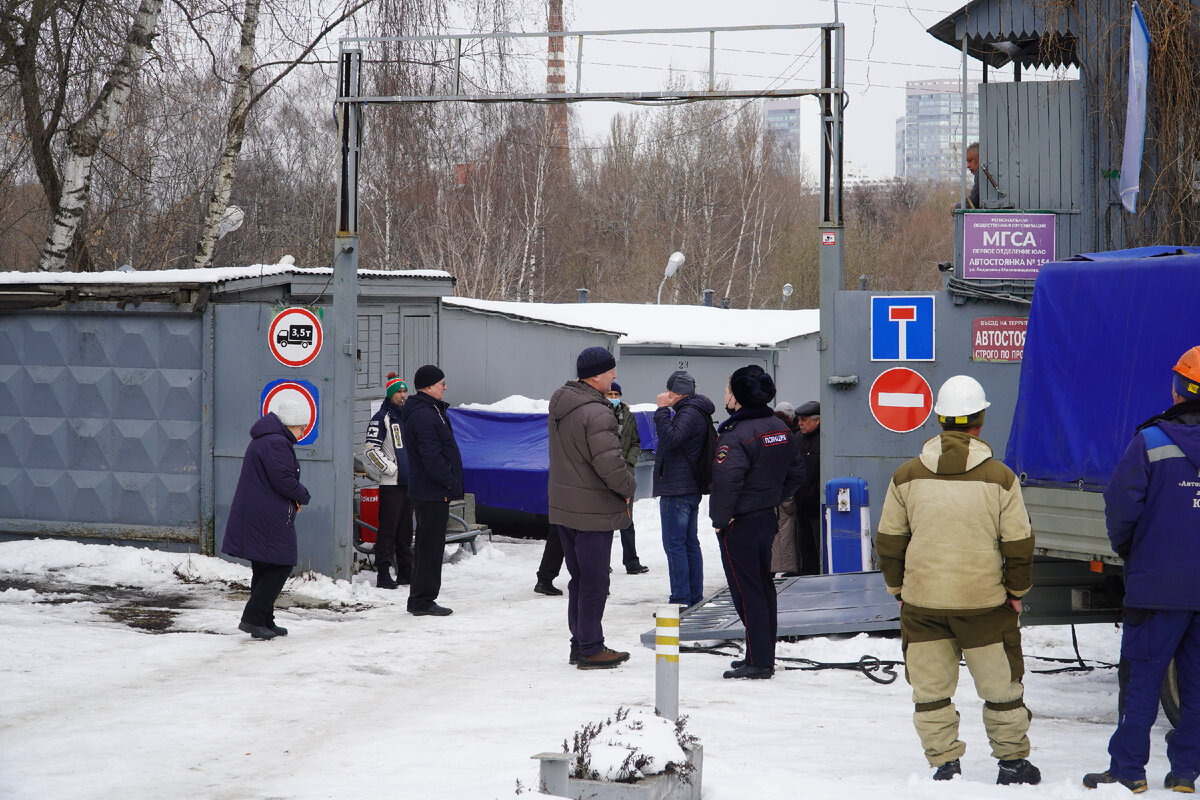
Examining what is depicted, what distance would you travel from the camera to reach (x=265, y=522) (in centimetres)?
897

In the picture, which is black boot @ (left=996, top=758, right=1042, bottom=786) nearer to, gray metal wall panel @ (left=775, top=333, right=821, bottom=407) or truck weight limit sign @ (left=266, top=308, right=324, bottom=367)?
truck weight limit sign @ (left=266, top=308, right=324, bottom=367)

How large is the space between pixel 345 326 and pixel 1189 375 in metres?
7.49

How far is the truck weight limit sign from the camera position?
11.0 m

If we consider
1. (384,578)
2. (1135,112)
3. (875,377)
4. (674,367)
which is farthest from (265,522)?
(674,367)

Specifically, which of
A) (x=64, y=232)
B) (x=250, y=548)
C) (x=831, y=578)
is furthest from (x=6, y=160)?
(x=831, y=578)

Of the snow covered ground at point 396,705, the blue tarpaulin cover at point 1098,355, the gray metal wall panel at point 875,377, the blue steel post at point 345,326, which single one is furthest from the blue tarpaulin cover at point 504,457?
the blue tarpaulin cover at point 1098,355

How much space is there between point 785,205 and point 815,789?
53011 millimetres

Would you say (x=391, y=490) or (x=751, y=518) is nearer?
(x=751, y=518)

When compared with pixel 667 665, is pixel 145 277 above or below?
above

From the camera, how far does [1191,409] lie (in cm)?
533

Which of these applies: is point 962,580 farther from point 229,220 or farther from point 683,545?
point 229,220

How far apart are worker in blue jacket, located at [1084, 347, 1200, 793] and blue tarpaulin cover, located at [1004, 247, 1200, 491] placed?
1.02 m

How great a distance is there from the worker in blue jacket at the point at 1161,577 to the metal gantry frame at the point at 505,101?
17.4 ft

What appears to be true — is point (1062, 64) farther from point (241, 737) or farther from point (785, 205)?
point (785, 205)
